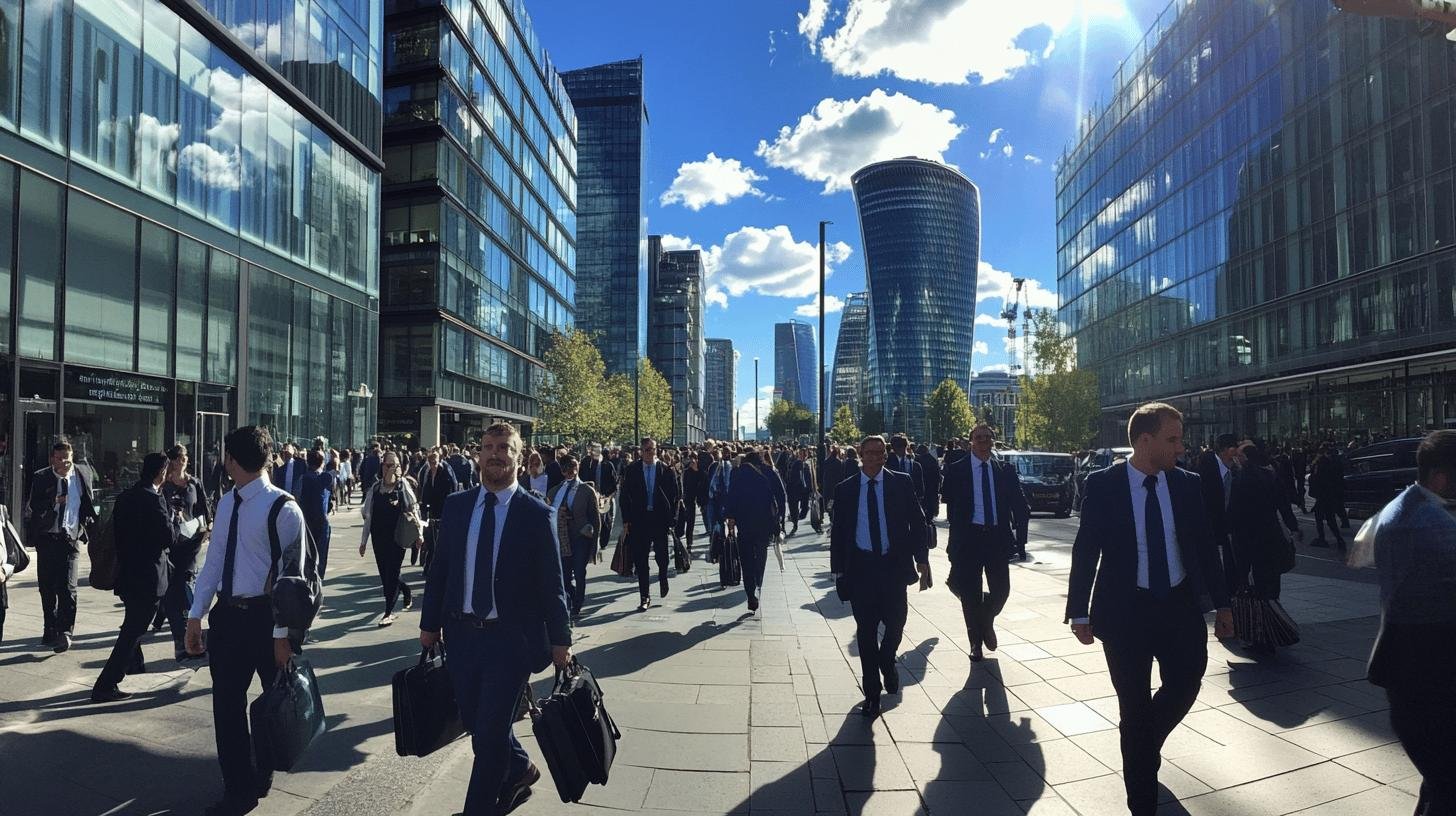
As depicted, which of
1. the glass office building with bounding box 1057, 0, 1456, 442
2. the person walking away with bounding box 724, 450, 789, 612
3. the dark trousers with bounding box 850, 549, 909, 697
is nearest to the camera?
the dark trousers with bounding box 850, 549, 909, 697


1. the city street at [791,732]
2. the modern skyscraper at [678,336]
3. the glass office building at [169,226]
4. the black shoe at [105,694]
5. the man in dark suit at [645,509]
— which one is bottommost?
the city street at [791,732]

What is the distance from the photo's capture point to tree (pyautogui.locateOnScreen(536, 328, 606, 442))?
43844 millimetres

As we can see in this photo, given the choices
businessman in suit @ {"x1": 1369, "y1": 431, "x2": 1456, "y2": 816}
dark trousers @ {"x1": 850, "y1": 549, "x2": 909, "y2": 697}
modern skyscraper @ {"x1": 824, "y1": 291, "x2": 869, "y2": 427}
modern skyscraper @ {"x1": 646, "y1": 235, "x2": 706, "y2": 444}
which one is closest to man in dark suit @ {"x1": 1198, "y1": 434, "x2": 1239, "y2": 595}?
dark trousers @ {"x1": 850, "y1": 549, "x2": 909, "y2": 697}

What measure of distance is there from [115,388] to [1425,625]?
20045mm

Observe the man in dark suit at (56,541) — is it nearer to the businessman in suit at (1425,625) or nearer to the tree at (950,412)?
the businessman in suit at (1425,625)

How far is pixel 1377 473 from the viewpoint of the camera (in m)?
16.2

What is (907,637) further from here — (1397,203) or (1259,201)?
(1259,201)

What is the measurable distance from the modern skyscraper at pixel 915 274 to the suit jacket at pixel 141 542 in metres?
122

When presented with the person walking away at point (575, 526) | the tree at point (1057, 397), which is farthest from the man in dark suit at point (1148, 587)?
the tree at point (1057, 397)

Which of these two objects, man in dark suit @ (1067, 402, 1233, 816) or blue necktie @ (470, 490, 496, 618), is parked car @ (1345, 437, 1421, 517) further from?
blue necktie @ (470, 490, 496, 618)

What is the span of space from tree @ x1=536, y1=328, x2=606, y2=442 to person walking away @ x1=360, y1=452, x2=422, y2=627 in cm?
3574

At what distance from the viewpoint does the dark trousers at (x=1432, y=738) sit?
111 inches

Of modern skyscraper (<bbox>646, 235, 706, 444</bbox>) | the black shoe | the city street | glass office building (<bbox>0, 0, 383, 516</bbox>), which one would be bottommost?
the city street

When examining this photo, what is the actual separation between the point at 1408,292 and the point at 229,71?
125 ft
